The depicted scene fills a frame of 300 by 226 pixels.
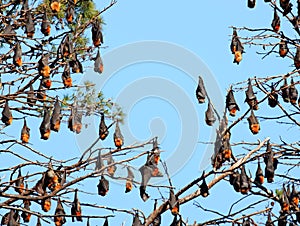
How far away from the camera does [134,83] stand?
11836 millimetres

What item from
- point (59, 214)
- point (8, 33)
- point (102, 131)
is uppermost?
point (8, 33)

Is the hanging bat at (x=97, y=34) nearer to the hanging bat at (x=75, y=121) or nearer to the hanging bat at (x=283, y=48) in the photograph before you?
the hanging bat at (x=75, y=121)

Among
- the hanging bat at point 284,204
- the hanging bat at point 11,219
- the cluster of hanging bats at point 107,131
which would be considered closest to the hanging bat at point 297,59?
the cluster of hanging bats at point 107,131

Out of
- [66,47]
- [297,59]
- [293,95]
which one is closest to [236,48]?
[297,59]

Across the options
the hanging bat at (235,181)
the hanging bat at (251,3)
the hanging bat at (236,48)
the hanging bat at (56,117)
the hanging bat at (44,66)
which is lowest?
the hanging bat at (235,181)

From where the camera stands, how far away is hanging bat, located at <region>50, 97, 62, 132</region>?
28.0ft

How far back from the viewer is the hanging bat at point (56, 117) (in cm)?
855

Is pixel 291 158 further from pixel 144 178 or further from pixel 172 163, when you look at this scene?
pixel 144 178

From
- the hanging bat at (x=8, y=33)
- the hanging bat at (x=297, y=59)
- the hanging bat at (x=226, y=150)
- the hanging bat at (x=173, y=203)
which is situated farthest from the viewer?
the hanging bat at (x=297, y=59)

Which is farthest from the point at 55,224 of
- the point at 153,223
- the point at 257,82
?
the point at 257,82

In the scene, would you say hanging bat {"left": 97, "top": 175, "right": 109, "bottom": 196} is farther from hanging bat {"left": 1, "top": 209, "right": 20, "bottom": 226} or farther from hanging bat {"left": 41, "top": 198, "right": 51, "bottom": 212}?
hanging bat {"left": 1, "top": 209, "right": 20, "bottom": 226}

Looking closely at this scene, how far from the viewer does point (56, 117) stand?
859cm

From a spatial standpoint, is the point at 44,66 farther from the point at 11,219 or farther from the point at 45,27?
the point at 11,219

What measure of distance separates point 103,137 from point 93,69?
2152mm
